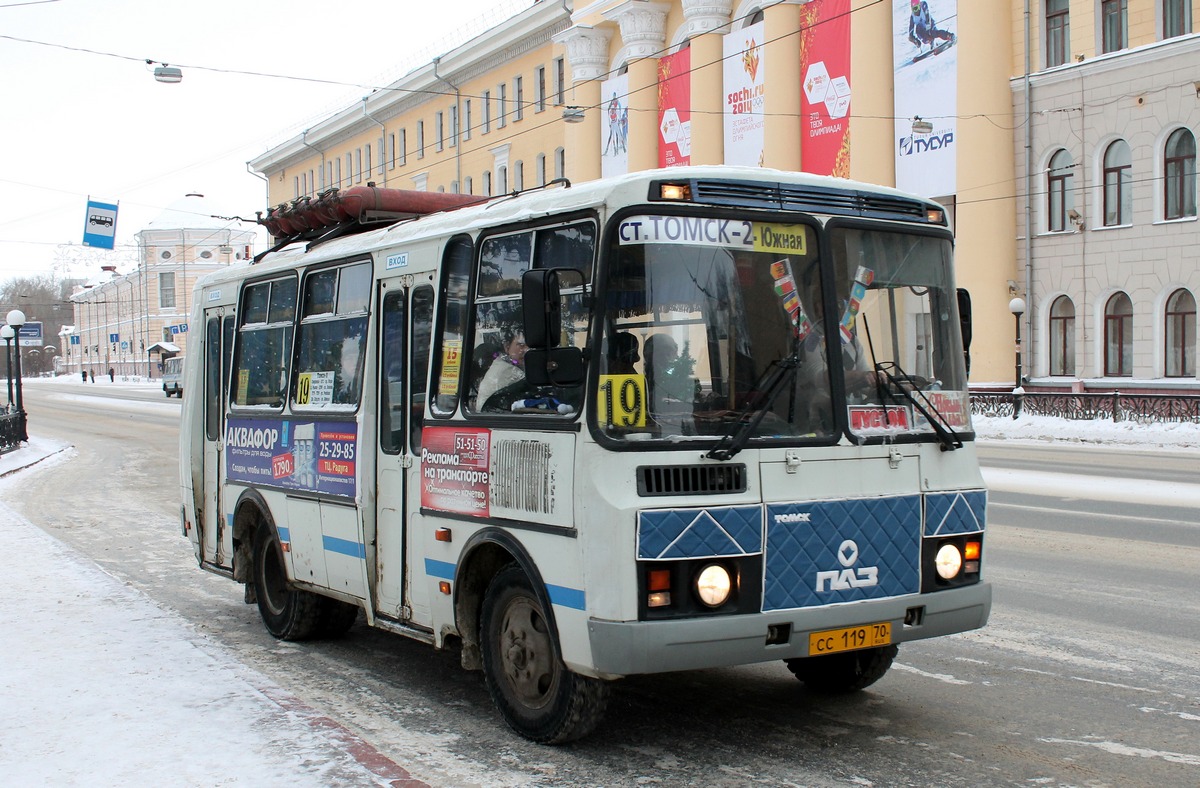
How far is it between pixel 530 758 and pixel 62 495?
17294 millimetres

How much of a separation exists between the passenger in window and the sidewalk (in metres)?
1.69

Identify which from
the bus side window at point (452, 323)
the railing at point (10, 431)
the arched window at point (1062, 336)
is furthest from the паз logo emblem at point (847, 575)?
the arched window at point (1062, 336)

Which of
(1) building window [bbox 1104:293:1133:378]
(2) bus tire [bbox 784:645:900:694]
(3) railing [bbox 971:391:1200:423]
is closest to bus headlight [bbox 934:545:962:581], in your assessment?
(2) bus tire [bbox 784:645:900:694]

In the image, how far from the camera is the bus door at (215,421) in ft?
32.4

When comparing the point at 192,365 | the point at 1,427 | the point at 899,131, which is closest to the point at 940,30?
the point at 899,131

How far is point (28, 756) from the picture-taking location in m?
5.88

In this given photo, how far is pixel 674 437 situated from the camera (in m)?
5.44

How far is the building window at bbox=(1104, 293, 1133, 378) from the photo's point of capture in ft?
112

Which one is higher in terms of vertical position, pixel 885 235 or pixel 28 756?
pixel 885 235

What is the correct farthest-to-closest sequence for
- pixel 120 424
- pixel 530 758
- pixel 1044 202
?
pixel 120 424 → pixel 1044 202 → pixel 530 758

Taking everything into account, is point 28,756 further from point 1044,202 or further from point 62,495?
point 1044,202

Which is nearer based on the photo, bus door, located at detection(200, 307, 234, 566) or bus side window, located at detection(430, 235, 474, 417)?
bus side window, located at detection(430, 235, 474, 417)

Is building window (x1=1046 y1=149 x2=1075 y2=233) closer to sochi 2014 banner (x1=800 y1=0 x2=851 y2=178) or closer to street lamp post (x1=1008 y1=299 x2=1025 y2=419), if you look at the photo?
street lamp post (x1=1008 y1=299 x2=1025 y2=419)

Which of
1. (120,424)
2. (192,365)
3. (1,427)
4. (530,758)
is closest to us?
(530,758)
